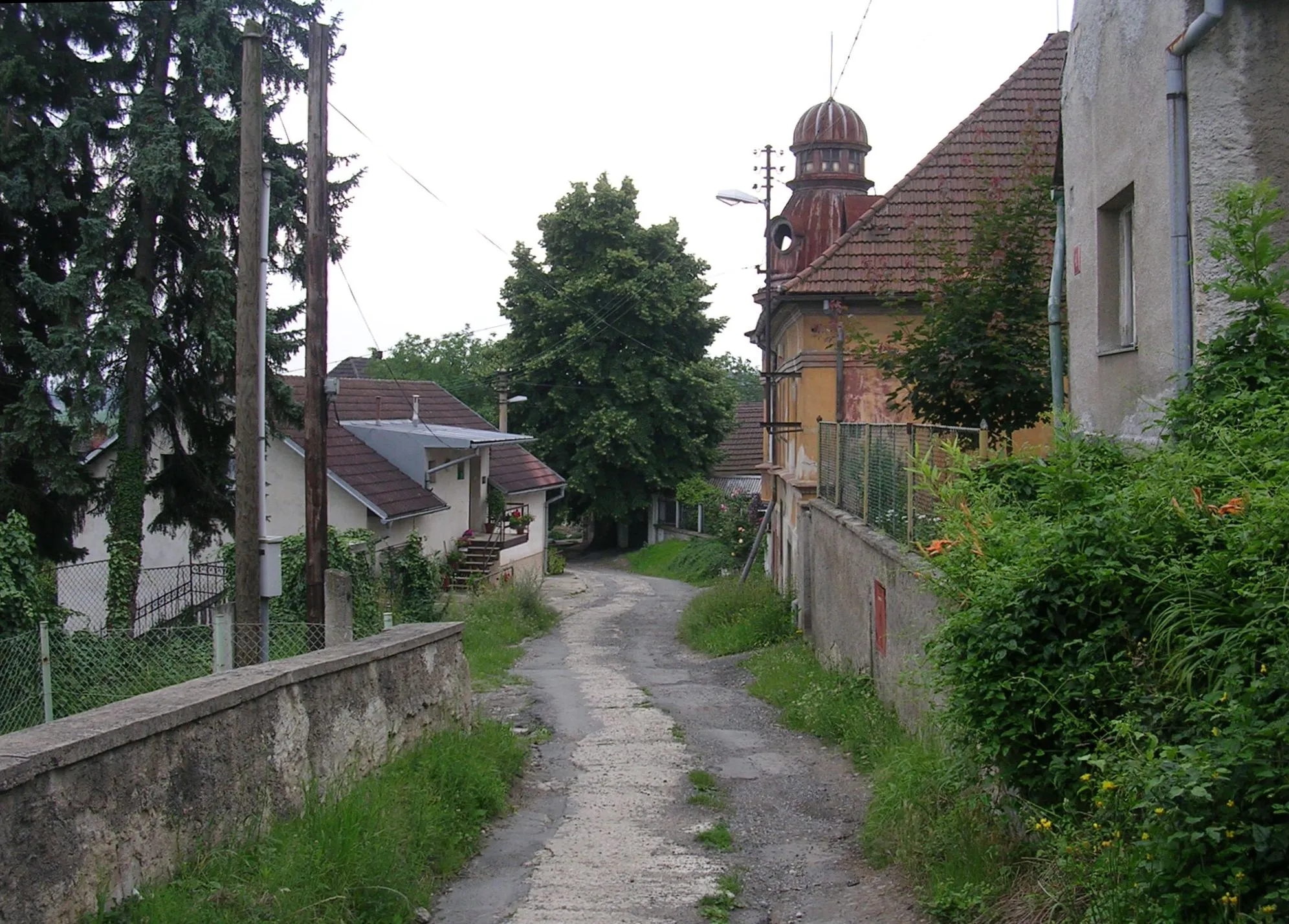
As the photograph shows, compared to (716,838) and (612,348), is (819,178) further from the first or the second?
(612,348)

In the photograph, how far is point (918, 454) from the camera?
371 inches

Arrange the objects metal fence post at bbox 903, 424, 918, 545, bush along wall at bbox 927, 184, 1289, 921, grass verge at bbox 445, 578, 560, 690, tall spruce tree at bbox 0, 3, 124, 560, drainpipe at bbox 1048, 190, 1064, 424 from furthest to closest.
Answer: grass verge at bbox 445, 578, 560, 690 → tall spruce tree at bbox 0, 3, 124, 560 → drainpipe at bbox 1048, 190, 1064, 424 → metal fence post at bbox 903, 424, 918, 545 → bush along wall at bbox 927, 184, 1289, 921

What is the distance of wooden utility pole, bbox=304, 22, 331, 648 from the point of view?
11742 millimetres

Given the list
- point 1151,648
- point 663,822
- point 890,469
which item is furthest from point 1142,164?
point 663,822

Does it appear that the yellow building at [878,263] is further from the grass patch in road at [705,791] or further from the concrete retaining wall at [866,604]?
the grass patch in road at [705,791]

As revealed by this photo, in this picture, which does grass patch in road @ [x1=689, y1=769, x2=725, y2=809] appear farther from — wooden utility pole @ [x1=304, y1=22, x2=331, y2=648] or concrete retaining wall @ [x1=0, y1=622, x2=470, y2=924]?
wooden utility pole @ [x1=304, y1=22, x2=331, y2=648]

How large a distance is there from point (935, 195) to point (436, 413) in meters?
21.6

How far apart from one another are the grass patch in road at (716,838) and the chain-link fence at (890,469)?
2477 millimetres

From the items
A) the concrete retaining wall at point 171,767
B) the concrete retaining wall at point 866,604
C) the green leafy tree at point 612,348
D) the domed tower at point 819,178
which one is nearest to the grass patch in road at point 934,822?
the concrete retaining wall at point 866,604

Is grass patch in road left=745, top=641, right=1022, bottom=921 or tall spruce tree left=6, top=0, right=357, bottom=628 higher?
tall spruce tree left=6, top=0, right=357, bottom=628

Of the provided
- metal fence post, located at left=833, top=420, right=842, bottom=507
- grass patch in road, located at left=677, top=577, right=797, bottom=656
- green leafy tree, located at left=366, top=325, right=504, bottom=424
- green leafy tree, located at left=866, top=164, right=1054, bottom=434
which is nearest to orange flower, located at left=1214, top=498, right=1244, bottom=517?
green leafy tree, located at left=866, top=164, right=1054, bottom=434

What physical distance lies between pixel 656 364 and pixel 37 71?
28246mm

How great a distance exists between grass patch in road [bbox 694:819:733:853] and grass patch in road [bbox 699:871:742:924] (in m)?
0.66

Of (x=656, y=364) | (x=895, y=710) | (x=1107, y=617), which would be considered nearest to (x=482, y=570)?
(x=656, y=364)
